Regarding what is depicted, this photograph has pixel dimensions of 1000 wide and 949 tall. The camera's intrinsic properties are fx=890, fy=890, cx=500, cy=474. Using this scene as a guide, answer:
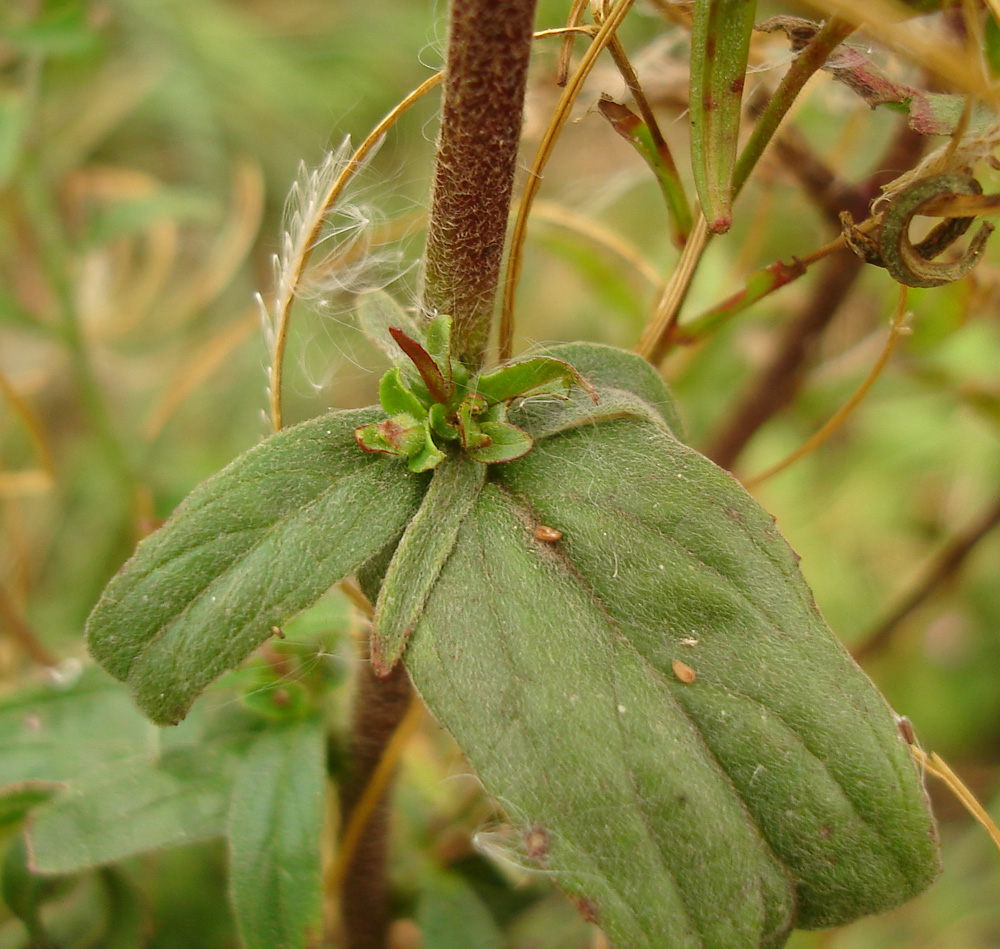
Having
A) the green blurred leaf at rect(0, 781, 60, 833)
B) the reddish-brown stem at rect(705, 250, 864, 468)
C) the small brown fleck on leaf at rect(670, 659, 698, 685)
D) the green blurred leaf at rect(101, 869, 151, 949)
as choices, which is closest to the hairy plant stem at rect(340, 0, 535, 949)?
the small brown fleck on leaf at rect(670, 659, 698, 685)

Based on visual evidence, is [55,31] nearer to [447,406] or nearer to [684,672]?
[447,406]

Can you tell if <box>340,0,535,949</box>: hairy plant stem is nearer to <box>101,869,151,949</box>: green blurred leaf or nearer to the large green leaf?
the large green leaf

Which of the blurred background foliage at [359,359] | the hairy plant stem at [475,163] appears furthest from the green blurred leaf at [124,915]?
the hairy plant stem at [475,163]

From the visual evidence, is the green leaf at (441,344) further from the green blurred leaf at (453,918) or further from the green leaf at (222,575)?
the green blurred leaf at (453,918)

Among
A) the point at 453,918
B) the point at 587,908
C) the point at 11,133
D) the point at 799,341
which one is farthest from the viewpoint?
the point at 11,133

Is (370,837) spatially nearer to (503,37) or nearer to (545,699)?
(545,699)

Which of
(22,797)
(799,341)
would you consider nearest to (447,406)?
(22,797)

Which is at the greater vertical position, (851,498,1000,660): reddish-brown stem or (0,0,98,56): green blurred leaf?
(0,0,98,56): green blurred leaf
